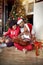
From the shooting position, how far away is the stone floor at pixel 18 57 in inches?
63.3

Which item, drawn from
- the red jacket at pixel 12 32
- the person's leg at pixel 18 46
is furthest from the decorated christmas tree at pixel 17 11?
the person's leg at pixel 18 46

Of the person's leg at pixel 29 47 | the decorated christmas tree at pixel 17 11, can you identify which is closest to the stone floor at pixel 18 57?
the person's leg at pixel 29 47

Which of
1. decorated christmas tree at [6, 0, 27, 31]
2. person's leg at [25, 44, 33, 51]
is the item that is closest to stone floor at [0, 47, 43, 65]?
person's leg at [25, 44, 33, 51]

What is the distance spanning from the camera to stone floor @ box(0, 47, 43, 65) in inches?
63.3

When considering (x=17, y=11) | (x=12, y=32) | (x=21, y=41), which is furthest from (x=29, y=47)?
(x=17, y=11)

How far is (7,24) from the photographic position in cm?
164

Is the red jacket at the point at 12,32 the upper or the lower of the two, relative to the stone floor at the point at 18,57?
upper

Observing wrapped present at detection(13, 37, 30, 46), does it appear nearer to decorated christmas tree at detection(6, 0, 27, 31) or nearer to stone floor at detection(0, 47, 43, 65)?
stone floor at detection(0, 47, 43, 65)

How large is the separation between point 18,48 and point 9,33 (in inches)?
5.6

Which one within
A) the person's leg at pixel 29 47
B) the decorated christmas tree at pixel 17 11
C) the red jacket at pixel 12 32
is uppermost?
the decorated christmas tree at pixel 17 11

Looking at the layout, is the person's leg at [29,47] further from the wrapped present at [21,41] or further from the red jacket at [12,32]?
the red jacket at [12,32]

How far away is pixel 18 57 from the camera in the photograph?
162 cm

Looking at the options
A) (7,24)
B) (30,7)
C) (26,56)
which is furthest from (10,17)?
(26,56)

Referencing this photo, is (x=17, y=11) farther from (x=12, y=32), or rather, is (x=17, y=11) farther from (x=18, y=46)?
(x=18, y=46)
